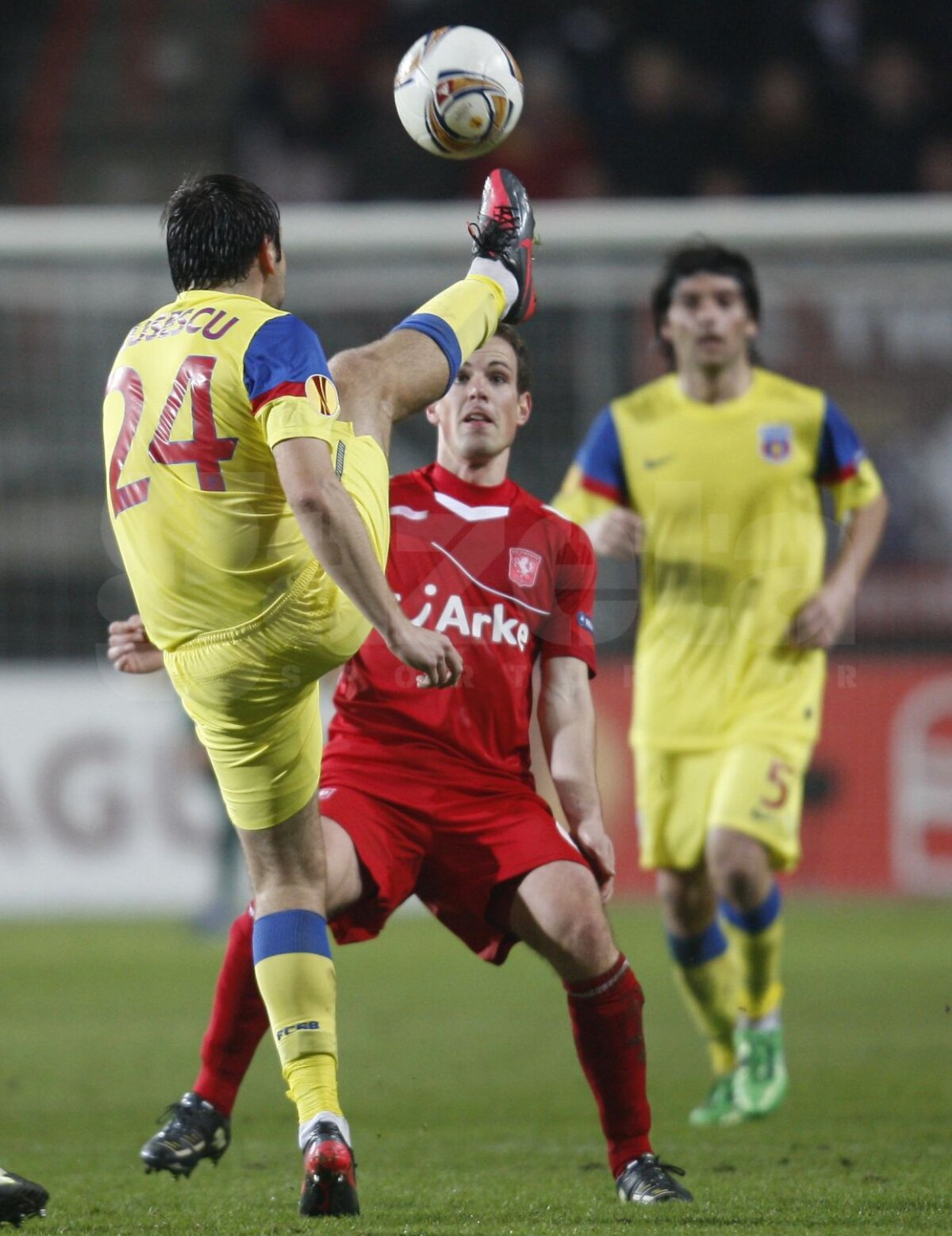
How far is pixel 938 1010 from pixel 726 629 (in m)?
2.22

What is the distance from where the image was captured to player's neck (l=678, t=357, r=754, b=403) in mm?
5711

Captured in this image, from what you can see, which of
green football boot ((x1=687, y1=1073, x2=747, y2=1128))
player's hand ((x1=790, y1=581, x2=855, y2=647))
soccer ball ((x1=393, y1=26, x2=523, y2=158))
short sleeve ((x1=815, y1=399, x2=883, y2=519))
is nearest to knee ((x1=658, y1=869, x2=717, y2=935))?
green football boot ((x1=687, y1=1073, x2=747, y2=1128))

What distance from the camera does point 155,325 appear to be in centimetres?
359

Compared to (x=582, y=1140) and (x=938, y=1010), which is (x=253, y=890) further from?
(x=938, y=1010)

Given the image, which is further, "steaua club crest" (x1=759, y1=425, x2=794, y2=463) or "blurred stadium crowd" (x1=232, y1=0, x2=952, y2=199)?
Answer: "blurred stadium crowd" (x1=232, y1=0, x2=952, y2=199)

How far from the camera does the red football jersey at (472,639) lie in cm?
412

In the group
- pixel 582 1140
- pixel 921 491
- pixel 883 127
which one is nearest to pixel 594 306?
pixel 921 491

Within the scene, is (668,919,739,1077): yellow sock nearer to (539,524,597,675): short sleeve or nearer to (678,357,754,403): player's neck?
(539,524,597,675): short sleeve

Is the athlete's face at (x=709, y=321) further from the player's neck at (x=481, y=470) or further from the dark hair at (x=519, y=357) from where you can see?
the player's neck at (x=481, y=470)

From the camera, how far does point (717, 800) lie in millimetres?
5320

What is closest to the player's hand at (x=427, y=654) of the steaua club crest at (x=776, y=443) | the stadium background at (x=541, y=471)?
the steaua club crest at (x=776, y=443)

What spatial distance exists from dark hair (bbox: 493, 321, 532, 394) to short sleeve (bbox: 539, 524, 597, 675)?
0.42m

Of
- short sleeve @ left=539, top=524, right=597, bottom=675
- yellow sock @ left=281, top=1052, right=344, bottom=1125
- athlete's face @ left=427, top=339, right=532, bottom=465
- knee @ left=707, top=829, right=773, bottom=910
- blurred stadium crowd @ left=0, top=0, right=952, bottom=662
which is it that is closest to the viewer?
yellow sock @ left=281, top=1052, right=344, bottom=1125

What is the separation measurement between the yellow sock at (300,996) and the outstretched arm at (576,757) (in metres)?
0.62
